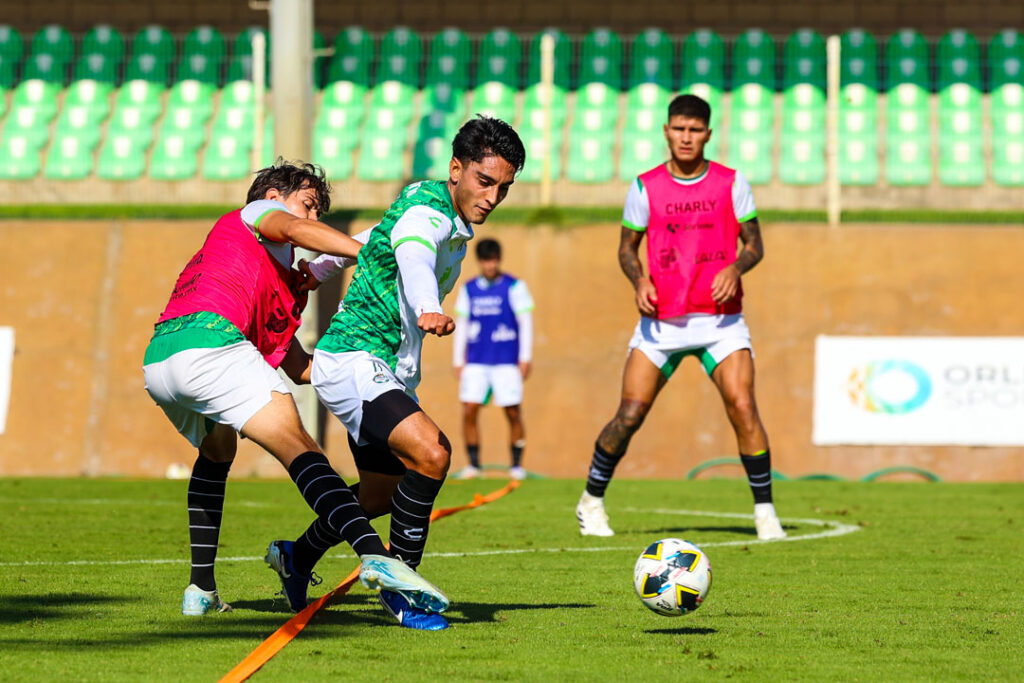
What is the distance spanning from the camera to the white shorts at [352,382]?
4.91m

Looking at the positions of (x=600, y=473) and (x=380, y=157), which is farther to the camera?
(x=380, y=157)

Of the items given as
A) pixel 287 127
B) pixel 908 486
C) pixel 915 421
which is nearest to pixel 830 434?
pixel 915 421

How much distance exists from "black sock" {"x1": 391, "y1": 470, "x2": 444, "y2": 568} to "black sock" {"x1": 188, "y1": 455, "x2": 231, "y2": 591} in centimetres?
71

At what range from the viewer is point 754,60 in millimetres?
18594

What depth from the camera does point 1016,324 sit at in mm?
14617

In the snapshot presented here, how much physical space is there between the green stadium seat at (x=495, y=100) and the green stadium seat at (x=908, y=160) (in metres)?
4.43

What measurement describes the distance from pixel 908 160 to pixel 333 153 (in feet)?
21.9

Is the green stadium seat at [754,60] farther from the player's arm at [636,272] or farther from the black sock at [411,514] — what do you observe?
the black sock at [411,514]

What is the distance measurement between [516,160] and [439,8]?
55.7 ft

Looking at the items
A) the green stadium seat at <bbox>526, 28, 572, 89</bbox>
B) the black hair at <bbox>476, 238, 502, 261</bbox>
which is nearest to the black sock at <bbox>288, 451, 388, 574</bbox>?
the black hair at <bbox>476, 238, 502, 261</bbox>

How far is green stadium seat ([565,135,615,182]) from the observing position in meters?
16.7

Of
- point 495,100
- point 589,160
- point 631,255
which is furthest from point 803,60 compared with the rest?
point 631,255

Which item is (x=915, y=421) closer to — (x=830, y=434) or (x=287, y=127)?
(x=830, y=434)

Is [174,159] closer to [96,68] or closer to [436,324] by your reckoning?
[96,68]
